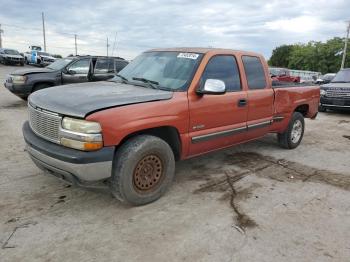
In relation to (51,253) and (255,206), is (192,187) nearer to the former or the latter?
(255,206)

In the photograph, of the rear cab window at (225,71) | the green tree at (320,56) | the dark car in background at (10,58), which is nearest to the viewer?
the rear cab window at (225,71)

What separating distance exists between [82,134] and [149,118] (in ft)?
2.59

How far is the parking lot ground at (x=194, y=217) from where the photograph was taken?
316 cm

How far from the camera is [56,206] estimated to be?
12.9 feet

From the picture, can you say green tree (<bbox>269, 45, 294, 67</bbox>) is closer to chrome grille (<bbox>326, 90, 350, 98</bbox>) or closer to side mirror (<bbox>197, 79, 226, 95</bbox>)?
chrome grille (<bbox>326, 90, 350, 98</bbox>)

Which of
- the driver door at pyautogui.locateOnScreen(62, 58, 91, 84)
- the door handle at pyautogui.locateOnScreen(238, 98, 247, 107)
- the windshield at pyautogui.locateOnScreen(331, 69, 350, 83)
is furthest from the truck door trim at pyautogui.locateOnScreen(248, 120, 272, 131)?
the windshield at pyautogui.locateOnScreen(331, 69, 350, 83)

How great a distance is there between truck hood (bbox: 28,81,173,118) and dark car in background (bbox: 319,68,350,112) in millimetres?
8996

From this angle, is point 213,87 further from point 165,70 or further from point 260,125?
point 260,125

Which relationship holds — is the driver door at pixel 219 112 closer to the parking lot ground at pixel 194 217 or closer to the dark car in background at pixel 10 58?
the parking lot ground at pixel 194 217

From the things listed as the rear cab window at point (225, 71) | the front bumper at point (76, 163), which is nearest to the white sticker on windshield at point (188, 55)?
the rear cab window at point (225, 71)

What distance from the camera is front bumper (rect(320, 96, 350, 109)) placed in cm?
1133

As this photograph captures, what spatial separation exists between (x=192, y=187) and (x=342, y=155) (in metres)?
3.58

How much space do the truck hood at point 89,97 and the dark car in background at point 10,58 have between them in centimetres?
3561

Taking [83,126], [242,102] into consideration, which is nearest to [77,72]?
[242,102]
